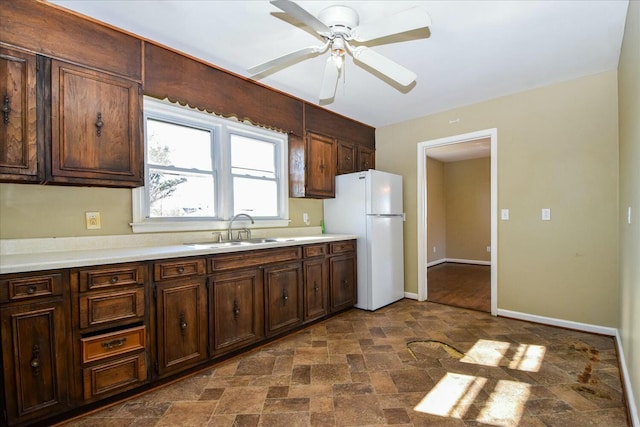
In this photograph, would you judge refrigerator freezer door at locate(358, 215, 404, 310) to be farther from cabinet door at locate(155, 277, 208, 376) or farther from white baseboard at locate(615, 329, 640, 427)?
white baseboard at locate(615, 329, 640, 427)

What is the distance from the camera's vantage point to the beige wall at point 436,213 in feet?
21.6

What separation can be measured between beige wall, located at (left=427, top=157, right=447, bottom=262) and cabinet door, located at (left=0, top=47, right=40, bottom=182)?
20.6ft

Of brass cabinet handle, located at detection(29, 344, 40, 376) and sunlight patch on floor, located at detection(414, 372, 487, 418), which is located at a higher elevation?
brass cabinet handle, located at detection(29, 344, 40, 376)

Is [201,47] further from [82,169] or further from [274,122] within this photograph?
[82,169]

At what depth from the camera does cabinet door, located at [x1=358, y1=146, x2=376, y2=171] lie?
429 cm

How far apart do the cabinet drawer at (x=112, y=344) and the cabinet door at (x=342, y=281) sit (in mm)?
1915

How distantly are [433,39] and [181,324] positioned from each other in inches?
110

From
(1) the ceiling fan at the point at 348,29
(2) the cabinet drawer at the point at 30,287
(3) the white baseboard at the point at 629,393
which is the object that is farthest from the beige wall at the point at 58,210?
(3) the white baseboard at the point at 629,393

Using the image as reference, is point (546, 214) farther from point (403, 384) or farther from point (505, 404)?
point (403, 384)

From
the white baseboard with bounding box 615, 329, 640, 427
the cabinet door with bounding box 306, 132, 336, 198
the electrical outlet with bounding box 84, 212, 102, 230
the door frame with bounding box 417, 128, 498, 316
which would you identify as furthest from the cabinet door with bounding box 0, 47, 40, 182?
the door frame with bounding box 417, 128, 498, 316

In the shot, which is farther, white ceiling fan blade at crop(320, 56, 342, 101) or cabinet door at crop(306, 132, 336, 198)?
cabinet door at crop(306, 132, 336, 198)

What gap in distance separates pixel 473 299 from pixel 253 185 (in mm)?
3242

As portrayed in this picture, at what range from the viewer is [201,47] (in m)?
2.37

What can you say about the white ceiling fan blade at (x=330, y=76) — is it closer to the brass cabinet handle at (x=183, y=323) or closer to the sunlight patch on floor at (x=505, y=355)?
the brass cabinet handle at (x=183, y=323)
